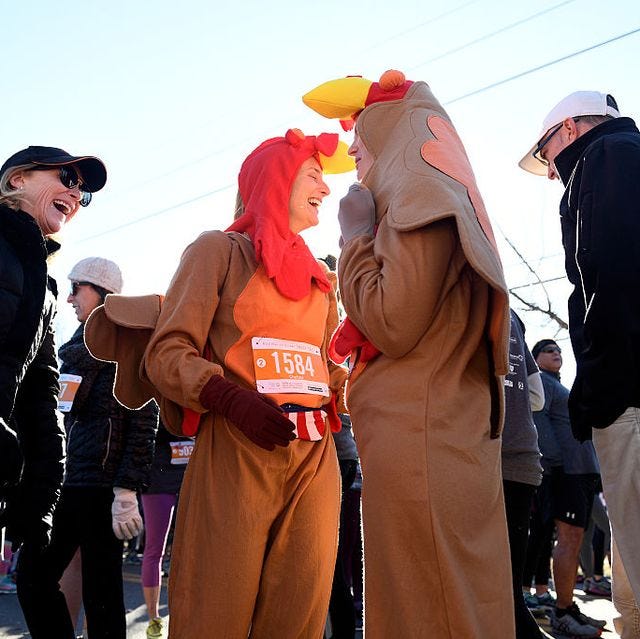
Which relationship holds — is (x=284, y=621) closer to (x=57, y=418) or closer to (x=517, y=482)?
(x=57, y=418)

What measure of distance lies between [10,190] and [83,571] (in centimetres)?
177

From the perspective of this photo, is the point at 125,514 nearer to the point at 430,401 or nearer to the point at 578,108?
the point at 430,401

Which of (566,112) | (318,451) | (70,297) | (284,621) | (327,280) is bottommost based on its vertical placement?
(284,621)

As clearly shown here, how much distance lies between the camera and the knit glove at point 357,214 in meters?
2.07

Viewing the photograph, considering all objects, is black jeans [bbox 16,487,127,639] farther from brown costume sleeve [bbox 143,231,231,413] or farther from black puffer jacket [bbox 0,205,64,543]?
brown costume sleeve [bbox 143,231,231,413]

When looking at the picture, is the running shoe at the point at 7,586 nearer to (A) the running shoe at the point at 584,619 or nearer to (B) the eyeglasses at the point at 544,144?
(A) the running shoe at the point at 584,619

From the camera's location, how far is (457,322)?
1933 mm

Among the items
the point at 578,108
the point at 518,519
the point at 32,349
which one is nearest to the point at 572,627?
the point at 518,519

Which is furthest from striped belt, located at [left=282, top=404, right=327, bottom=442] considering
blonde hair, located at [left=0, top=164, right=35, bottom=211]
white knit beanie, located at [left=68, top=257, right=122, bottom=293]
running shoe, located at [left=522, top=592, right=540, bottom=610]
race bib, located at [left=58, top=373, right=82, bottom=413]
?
running shoe, located at [left=522, top=592, right=540, bottom=610]

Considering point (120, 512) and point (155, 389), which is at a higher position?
point (155, 389)

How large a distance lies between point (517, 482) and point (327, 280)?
177cm

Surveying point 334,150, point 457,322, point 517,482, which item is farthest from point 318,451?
point 517,482

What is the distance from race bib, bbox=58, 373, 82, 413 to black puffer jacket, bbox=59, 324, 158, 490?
0.08 ft

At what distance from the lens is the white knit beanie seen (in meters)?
4.29
